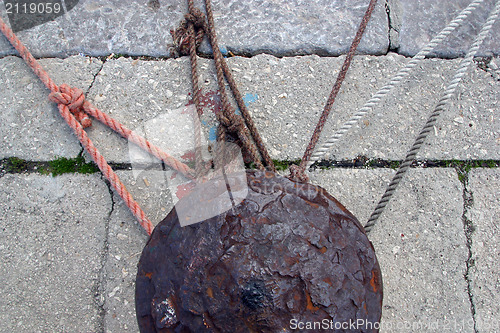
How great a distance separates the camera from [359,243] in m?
1.09

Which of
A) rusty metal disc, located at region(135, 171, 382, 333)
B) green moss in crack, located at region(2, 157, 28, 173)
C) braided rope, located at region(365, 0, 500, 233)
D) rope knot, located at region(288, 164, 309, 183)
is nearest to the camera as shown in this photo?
rusty metal disc, located at region(135, 171, 382, 333)

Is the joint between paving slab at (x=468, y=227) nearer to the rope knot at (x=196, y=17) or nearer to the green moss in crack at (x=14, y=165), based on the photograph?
the rope knot at (x=196, y=17)

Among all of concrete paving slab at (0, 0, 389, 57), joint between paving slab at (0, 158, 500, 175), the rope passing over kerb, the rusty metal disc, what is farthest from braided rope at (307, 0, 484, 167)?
the rusty metal disc

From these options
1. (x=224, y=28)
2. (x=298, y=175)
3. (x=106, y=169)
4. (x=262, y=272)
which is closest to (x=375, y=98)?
(x=298, y=175)

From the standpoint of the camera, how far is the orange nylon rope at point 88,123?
5.37 ft

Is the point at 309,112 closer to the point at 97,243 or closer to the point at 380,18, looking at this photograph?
the point at 380,18

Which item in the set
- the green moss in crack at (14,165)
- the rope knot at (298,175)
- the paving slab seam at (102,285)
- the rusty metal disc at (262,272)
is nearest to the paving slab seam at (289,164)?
the green moss in crack at (14,165)

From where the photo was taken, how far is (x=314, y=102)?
186cm

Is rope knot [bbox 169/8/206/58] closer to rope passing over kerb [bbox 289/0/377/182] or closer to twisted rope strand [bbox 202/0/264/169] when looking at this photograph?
twisted rope strand [bbox 202/0/264/169]

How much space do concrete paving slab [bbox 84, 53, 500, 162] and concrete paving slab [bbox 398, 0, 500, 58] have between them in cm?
13

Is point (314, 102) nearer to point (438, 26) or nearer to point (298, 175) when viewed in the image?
point (298, 175)

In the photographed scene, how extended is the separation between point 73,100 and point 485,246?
195 centimetres

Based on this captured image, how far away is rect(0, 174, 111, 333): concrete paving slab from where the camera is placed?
1534 mm

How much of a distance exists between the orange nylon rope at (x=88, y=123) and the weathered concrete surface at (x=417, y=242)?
2.41 feet
